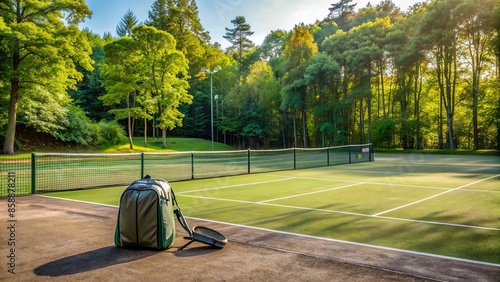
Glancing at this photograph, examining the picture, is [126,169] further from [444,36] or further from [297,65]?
[297,65]

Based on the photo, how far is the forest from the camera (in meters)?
26.2

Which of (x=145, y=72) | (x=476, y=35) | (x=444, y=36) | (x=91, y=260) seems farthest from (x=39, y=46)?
(x=476, y=35)

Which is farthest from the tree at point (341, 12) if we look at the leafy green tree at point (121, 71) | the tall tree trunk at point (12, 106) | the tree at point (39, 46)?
the tall tree trunk at point (12, 106)

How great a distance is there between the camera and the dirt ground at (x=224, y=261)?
390 cm

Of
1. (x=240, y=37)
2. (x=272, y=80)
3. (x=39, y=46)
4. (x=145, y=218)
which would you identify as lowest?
(x=145, y=218)

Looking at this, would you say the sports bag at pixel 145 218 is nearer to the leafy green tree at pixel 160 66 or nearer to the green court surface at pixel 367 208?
the green court surface at pixel 367 208

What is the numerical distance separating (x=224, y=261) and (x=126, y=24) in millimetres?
84211

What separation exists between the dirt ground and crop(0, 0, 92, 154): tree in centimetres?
2239

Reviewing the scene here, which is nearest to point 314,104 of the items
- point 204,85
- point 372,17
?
point 372,17

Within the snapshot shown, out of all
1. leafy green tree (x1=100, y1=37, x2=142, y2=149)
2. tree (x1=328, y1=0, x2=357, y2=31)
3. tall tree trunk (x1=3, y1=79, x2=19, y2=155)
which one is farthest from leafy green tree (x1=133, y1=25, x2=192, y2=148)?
tree (x1=328, y1=0, x2=357, y2=31)

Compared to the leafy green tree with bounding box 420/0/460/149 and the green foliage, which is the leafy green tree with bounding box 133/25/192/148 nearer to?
the green foliage

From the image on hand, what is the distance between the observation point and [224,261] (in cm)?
442

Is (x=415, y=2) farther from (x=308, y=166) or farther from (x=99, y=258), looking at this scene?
(x=99, y=258)

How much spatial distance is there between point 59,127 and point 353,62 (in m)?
30.8
